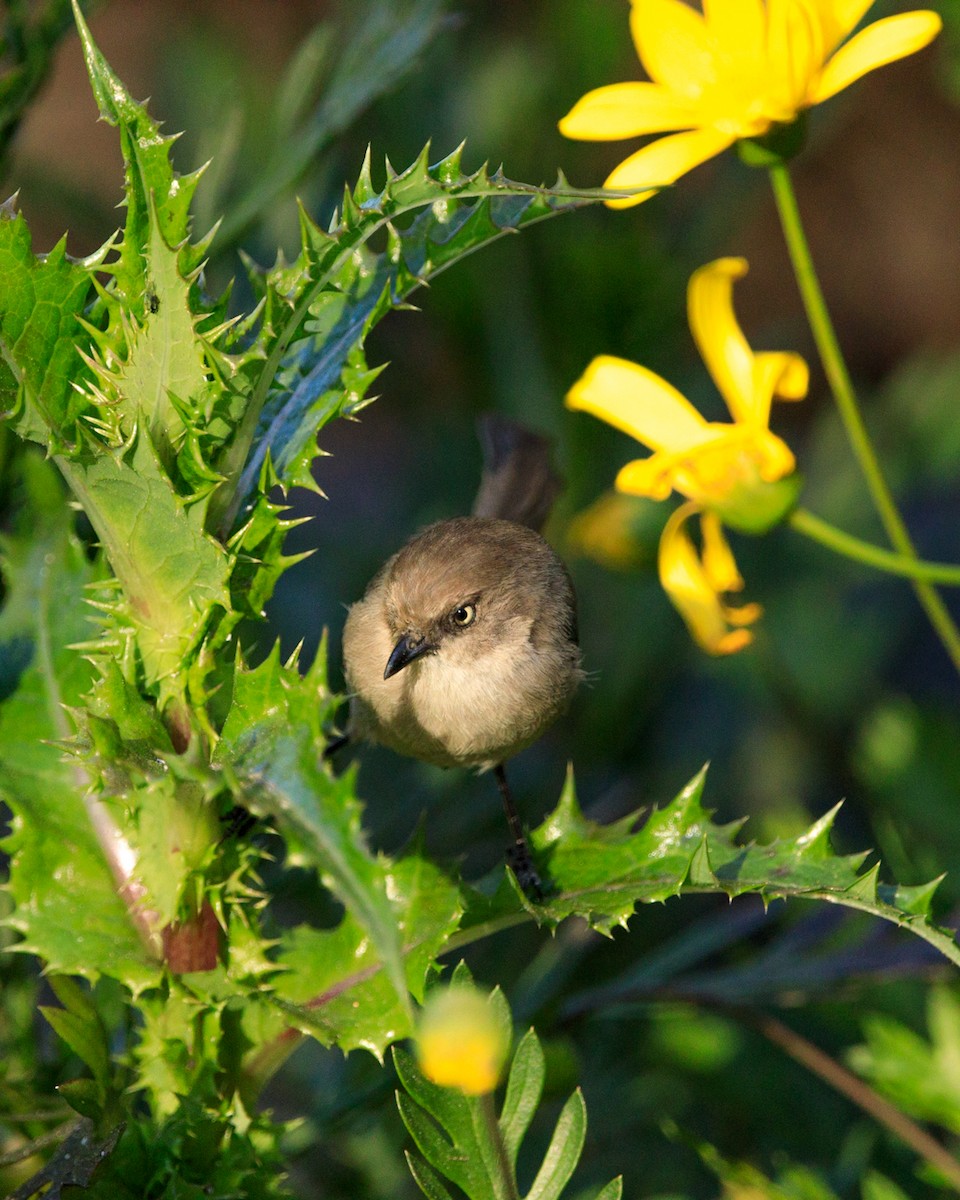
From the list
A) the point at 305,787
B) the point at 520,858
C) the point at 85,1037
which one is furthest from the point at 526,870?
the point at 305,787

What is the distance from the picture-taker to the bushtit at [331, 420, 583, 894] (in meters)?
1.70

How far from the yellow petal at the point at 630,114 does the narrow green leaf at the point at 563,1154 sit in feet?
2.74

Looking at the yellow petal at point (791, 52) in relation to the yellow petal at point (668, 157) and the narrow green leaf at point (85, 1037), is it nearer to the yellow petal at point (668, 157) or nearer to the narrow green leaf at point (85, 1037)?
the yellow petal at point (668, 157)

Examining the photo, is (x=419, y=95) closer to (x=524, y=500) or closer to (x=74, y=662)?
(x=524, y=500)

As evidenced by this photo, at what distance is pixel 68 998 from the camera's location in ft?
3.18

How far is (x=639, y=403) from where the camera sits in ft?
4.52

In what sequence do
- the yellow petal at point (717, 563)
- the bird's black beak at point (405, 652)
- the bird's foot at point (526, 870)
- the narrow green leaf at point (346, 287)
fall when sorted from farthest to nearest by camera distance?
1. the bird's black beak at point (405, 652)
2. the yellow petal at point (717, 563)
3. the bird's foot at point (526, 870)
4. the narrow green leaf at point (346, 287)

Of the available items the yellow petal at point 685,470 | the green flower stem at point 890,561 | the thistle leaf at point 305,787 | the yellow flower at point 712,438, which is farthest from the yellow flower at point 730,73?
the thistle leaf at point 305,787

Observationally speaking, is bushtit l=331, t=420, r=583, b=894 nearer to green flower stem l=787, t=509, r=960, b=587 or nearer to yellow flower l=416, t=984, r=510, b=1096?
green flower stem l=787, t=509, r=960, b=587

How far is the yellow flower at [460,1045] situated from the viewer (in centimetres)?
75

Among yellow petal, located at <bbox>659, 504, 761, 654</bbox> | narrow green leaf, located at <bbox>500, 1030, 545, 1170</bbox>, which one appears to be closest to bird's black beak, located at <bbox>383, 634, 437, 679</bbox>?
yellow petal, located at <bbox>659, 504, 761, 654</bbox>

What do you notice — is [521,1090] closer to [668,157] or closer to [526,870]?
[526,870]

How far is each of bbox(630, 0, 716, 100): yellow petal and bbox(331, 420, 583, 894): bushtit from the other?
2.33ft

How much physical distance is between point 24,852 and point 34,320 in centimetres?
41
